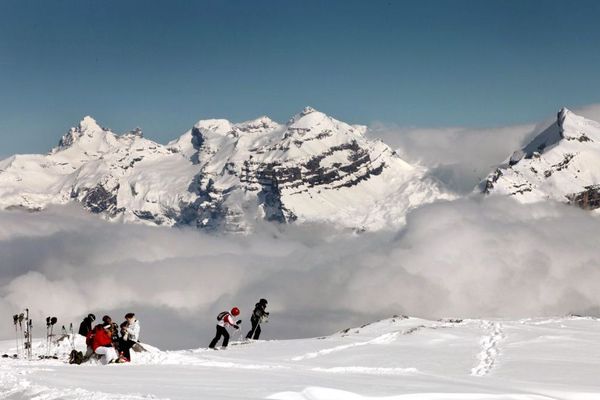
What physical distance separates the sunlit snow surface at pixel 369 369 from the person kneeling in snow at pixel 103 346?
93 cm

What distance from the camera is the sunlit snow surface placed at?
19.6 metres

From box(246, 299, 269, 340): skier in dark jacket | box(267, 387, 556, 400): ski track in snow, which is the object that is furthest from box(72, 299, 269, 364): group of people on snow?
box(267, 387, 556, 400): ski track in snow

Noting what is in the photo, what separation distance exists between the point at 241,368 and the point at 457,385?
907 cm

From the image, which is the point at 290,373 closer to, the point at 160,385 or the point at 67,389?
the point at 160,385

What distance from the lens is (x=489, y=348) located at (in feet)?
119

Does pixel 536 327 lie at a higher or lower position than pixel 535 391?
higher

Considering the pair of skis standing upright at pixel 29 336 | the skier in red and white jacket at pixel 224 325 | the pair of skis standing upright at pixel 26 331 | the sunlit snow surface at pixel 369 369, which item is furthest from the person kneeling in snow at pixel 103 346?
the skier in red and white jacket at pixel 224 325

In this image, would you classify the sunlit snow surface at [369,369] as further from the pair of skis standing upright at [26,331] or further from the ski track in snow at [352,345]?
the pair of skis standing upright at [26,331]

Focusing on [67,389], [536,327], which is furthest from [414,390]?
[536,327]

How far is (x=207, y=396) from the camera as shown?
18.5 metres

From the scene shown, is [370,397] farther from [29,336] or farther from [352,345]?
[29,336]

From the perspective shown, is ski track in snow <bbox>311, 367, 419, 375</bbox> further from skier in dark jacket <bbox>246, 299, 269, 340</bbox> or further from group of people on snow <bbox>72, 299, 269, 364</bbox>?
skier in dark jacket <bbox>246, 299, 269, 340</bbox>

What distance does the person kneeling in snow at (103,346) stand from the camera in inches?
1179

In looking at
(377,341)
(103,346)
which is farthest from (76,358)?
(377,341)
